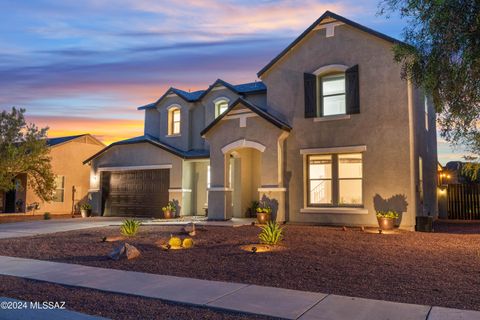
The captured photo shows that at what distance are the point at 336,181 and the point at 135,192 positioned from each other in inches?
462

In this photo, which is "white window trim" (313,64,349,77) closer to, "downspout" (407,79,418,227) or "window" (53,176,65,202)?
"downspout" (407,79,418,227)

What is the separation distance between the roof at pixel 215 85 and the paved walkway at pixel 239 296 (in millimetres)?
13920

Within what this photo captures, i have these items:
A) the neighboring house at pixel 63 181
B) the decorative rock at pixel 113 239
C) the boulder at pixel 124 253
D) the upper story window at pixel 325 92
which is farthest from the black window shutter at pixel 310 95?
the neighboring house at pixel 63 181

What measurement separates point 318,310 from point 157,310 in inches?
89.9

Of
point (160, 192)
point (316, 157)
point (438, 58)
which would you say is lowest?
point (160, 192)

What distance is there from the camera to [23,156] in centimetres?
2264

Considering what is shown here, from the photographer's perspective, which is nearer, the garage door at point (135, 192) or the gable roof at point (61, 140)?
the garage door at point (135, 192)

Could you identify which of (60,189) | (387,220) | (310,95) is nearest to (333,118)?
(310,95)

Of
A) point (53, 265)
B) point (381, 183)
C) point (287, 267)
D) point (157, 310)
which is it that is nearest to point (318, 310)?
point (157, 310)

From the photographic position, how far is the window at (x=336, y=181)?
1617cm

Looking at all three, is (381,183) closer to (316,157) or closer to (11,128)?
(316,157)

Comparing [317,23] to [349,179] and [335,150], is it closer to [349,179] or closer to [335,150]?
A: [335,150]

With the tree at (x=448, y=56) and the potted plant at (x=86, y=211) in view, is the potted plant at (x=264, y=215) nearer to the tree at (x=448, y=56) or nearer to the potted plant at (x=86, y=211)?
the tree at (x=448, y=56)

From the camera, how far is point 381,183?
1534cm
